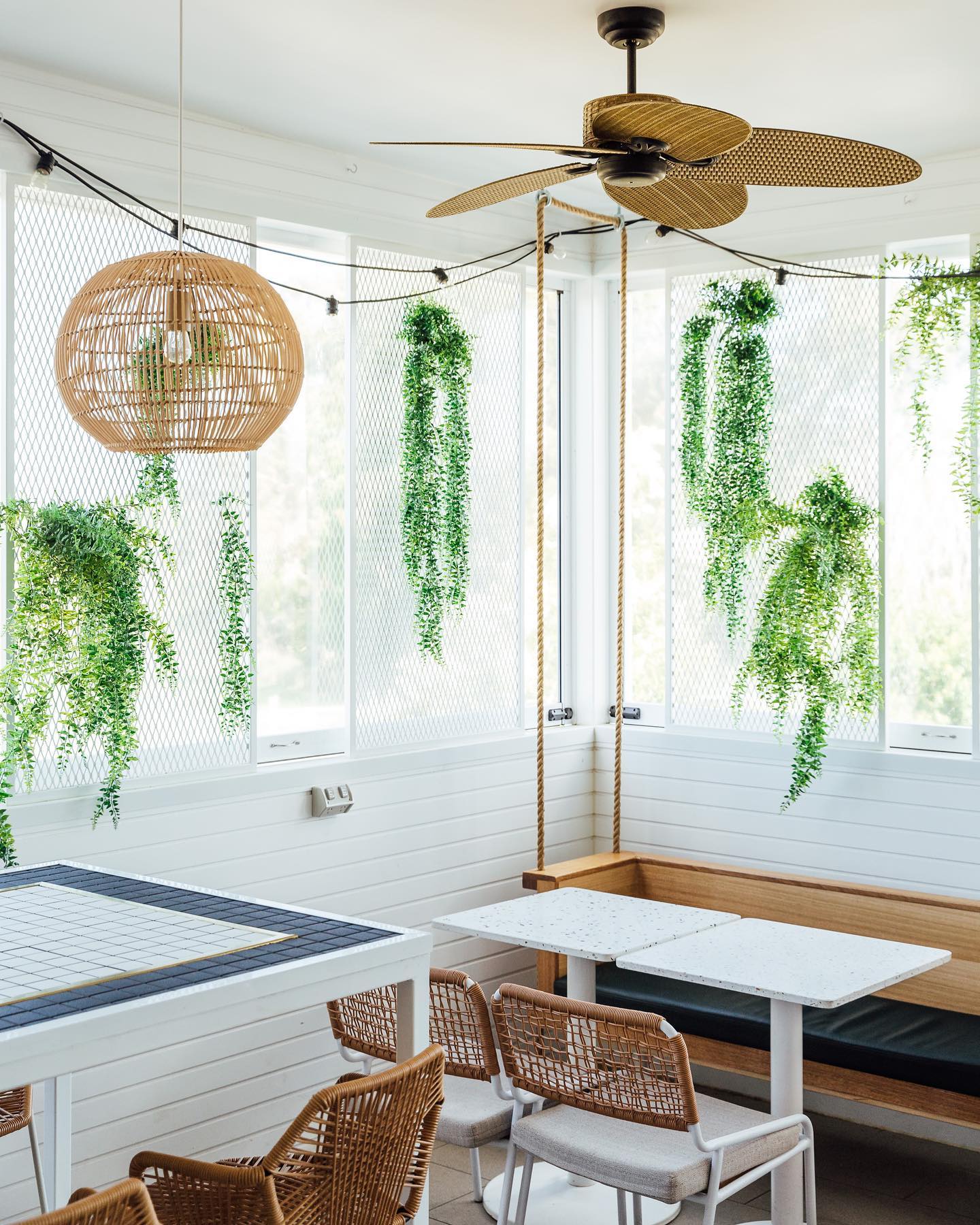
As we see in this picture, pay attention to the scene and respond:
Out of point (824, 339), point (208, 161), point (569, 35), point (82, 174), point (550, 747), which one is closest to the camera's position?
point (569, 35)

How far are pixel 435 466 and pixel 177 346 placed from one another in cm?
255

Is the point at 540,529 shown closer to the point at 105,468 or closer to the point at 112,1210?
the point at 105,468

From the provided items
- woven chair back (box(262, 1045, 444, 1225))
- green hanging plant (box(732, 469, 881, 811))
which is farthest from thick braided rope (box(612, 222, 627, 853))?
woven chair back (box(262, 1045, 444, 1225))

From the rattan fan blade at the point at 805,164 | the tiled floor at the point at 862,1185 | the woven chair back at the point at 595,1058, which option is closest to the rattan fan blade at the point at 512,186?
the rattan fan blade at the point at 805,164

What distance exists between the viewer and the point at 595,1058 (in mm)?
2941

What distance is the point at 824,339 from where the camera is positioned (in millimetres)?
4809

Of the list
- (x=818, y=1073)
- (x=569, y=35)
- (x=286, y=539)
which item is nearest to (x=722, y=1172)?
(x=818, y=1073)

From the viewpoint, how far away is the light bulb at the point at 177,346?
233 cm

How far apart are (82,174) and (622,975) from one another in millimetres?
3041

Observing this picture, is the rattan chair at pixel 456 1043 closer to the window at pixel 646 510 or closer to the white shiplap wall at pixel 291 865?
the white shiplap wall at pixel 291 865

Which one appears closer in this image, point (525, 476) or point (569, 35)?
point (569, 35)

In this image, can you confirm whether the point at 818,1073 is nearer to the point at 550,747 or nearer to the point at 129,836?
the point at 550,747

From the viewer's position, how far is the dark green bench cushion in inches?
147

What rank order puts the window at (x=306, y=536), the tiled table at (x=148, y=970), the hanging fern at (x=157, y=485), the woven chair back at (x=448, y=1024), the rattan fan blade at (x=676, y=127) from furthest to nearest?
the window at (x=306, y=536) → the hanging fern at (x=157, y=485) → the woven chair back at (x=448, y=1024) → the rattan fan blade at (x=676, y=127) → the tiled table at (x=148, y=970)
